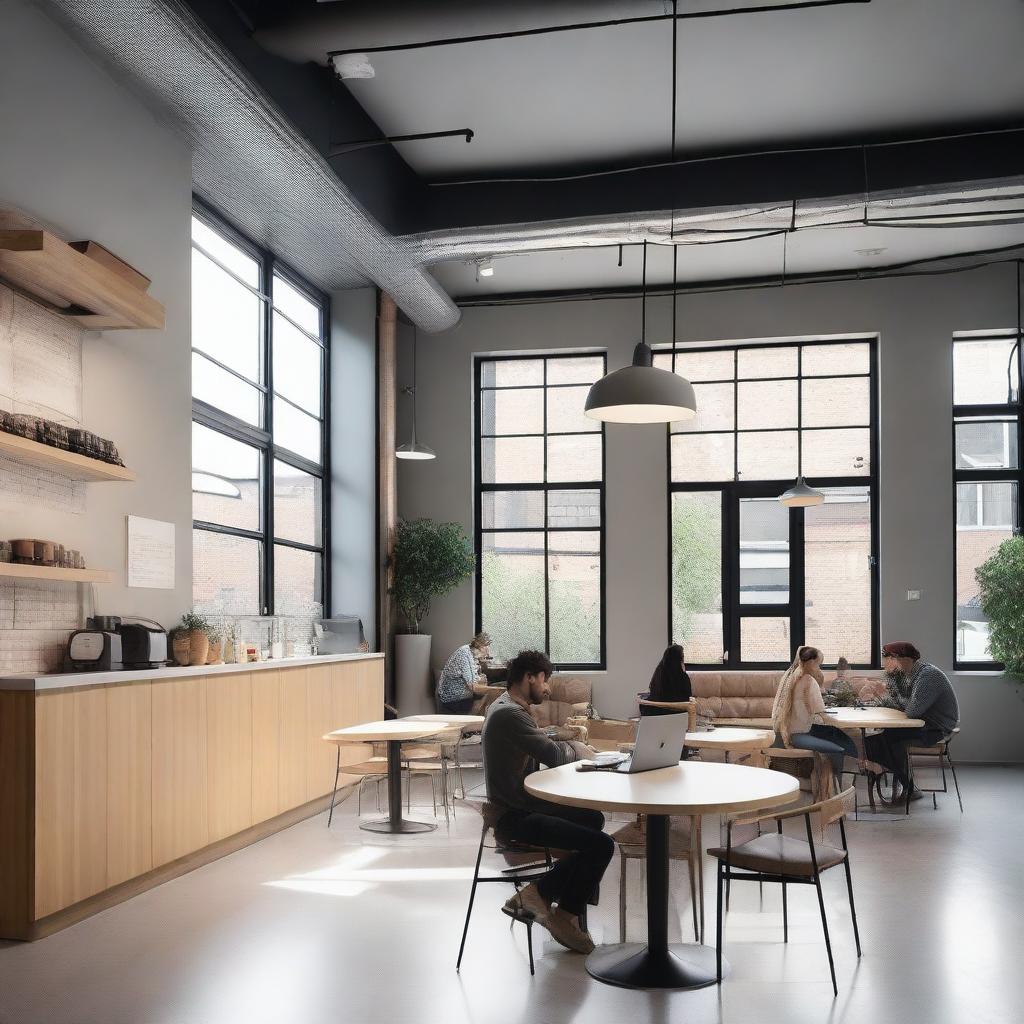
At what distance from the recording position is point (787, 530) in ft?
36.1

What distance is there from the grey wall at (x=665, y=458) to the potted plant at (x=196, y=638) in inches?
194

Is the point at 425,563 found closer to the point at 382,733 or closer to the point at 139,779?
the point at 382,733

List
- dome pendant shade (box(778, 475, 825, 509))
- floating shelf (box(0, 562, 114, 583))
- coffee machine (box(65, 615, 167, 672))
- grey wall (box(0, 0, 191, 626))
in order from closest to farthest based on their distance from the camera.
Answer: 1. floating shelf (box(0, 562, 114, 583))
2. grey wall (box(0, 0, 191, 626))
3. coffee machine (box(65, 615, 167, 672))
4. dome pendant shade (box(778, 475, 825, 509))

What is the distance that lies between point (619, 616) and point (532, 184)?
4.65m

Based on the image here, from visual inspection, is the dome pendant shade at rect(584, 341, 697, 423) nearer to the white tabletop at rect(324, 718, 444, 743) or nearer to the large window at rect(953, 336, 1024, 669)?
the white tabletop at rect(324, 718, 444, 743)

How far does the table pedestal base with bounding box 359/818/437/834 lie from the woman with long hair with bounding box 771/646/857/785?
258cm

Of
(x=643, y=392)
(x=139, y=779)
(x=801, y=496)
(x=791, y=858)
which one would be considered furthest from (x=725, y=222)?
(x=139, y=779)

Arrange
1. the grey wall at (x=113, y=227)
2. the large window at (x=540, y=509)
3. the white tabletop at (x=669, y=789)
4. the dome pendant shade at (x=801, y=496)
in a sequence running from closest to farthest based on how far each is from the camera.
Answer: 1. the white tabletop at (x=669, y=789)
2. the grey wall at (x=113, y=227)
3. the dome pendant shade at (x=801, y=496)
4. the large window at (x=540, y=509)

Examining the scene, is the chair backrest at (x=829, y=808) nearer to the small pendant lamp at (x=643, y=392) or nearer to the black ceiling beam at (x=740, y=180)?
the small pendant lamp at (x=643, y=392)

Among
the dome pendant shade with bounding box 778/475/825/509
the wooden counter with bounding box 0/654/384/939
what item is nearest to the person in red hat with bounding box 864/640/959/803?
the dome pendant shade with bounding box 778/475/825/509

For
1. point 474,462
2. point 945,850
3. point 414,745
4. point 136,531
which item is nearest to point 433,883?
point 414,745

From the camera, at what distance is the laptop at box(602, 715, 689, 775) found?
4281mm

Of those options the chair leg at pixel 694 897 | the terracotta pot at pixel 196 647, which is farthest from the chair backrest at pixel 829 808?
the terracotta pot at pixel 196 647

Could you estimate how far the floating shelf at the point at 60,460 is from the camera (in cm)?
475
